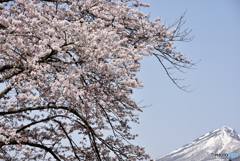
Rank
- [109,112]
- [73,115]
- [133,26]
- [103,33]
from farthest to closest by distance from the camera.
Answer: [133,26]
[109,112]
[73,115]
[103,33]

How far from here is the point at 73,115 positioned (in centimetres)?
752

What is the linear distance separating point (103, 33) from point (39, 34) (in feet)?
4.93

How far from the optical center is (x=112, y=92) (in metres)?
7.30

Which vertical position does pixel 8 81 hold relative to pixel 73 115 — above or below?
above

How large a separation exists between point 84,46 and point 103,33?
53cm

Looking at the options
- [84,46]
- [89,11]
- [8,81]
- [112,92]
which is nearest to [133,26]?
[89,11]

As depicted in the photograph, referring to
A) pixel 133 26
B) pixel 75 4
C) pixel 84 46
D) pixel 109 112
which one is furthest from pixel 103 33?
pixel 133 26

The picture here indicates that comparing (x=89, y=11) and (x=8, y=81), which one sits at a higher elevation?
(x=89, y=11)

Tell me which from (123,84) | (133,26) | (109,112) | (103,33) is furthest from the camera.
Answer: (133,26)

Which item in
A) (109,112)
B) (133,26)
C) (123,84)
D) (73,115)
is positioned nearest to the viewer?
(123,84)

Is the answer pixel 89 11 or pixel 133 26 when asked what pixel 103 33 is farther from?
pixel 133 26

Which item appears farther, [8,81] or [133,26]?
[133,26]

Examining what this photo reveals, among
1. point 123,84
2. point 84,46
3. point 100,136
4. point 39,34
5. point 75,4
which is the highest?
point 75,4

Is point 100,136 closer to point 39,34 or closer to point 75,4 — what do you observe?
point 39,34
